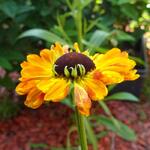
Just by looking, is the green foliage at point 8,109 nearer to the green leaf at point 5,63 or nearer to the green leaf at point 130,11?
the green leaf at point 5,63

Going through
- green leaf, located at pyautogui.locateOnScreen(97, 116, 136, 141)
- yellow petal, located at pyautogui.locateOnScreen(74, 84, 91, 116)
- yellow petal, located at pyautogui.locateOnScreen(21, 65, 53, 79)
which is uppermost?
green leaf, located at pyautogui.locateOnScreen(97, 116, 136, 141)

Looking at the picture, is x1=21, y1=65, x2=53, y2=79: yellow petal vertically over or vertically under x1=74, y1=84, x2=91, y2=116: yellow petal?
over

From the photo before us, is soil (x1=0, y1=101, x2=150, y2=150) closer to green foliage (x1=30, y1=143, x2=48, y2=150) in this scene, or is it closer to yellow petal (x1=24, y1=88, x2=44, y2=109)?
green foliage (x1=30, y1=143, x2=48, y2=150)

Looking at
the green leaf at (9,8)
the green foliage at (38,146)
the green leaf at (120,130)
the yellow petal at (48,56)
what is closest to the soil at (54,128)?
the green foliage at (38,146)

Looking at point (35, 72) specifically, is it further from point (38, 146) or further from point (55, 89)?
point (38, 146)

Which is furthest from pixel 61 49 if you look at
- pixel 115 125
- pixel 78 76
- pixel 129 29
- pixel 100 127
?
pixel 129 29

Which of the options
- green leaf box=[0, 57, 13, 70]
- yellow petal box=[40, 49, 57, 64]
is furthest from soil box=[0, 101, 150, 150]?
yellow petal box=[40, 49, 57, 64]
